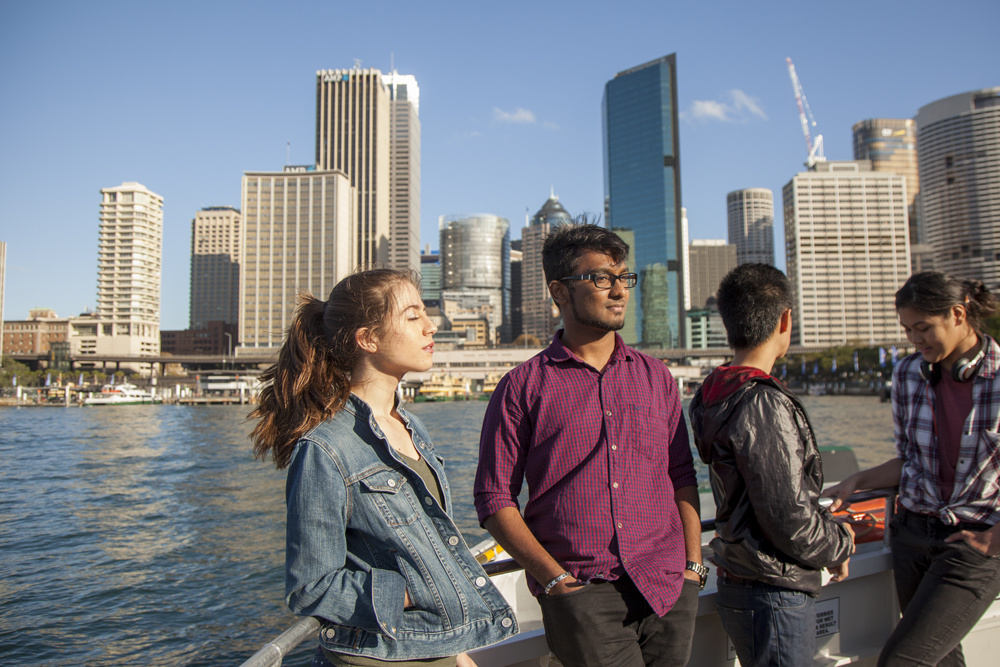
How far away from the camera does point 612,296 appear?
242cm

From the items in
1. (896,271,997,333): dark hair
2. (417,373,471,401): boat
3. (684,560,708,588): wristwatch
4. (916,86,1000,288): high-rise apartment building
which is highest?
(916,86,1000,288): high-rise apartment building

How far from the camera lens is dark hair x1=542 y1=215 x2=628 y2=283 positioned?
8.09 ft

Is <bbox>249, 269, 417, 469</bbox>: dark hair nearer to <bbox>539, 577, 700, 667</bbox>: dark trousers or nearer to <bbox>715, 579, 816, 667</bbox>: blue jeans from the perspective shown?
<bbox>539, 577, 700, 667</bbox>: dark trousers

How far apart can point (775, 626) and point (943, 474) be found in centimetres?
109

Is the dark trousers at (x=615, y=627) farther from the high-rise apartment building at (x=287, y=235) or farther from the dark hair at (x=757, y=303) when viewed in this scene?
the high-rise apartment building at (x=287, y=235)

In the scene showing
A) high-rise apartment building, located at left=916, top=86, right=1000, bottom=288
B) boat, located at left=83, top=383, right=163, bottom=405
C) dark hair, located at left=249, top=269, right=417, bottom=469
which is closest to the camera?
dark hair, located at left=249, top=269, right=417, bottom=469

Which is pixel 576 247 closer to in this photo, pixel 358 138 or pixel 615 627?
pixel 615 627

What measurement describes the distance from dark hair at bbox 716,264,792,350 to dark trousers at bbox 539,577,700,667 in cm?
95

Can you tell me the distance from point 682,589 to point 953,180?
200 m

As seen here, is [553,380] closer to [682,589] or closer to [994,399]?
[682,589]

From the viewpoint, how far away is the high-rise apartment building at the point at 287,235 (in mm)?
131375

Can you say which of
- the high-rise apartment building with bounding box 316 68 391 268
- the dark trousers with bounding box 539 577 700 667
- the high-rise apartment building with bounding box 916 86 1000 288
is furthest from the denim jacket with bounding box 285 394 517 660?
the high-rise apartment building with bounding box 916 86 1000 288

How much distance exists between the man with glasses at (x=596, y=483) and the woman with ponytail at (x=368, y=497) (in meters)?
0.25

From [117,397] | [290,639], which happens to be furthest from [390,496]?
[117,397]
